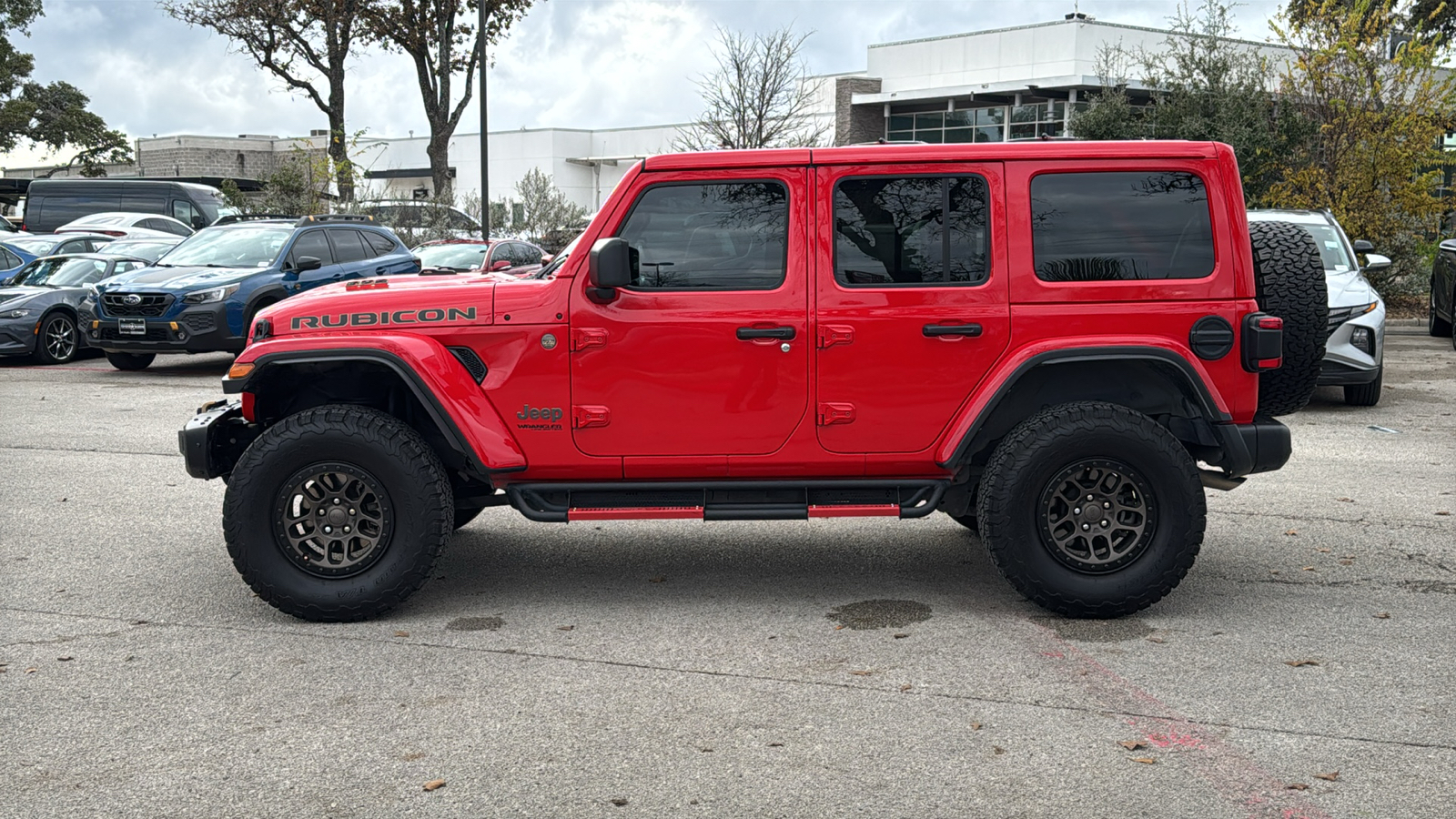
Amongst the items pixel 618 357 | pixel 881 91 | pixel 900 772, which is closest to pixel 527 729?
pixel 900 772

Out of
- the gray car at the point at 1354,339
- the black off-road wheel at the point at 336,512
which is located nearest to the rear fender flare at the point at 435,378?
the black off-road wheel at the point at 336,512

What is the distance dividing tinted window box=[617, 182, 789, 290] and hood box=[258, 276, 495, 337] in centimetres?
68

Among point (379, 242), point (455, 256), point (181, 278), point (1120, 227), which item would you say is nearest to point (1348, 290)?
point (1120, 227)

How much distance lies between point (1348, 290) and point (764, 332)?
311 inches

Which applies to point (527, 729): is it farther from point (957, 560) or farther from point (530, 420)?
point (957, 560)

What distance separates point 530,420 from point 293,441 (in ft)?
3.20

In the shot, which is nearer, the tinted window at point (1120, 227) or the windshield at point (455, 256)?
the tinted window at point (1120, 227)

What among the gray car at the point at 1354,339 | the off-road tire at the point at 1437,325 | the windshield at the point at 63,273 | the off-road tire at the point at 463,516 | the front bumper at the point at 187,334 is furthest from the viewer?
the off-road tire at the point at 1437,325

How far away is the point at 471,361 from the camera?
5.59 metres

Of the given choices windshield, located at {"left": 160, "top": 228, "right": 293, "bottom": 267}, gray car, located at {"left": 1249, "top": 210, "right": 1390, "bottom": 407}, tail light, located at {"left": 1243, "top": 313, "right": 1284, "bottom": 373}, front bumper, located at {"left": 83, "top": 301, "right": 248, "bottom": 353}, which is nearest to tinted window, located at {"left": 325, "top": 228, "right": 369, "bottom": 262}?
windshield, located at {"left": 160, "top": 228, "right": 293, "bottom": 267}

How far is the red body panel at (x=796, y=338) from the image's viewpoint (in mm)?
5539

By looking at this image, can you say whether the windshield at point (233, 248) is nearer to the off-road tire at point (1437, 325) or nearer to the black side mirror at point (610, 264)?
the black side mirror at point (610, 264)

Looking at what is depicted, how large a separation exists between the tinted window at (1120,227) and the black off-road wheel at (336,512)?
9.12 feet

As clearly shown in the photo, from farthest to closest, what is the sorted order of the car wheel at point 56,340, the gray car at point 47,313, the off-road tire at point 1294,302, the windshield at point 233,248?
the car wheel at point 56,340 → the gray car at point 47,313 → the windshield at point 233,248 → the off-road tire at point 1294,302
